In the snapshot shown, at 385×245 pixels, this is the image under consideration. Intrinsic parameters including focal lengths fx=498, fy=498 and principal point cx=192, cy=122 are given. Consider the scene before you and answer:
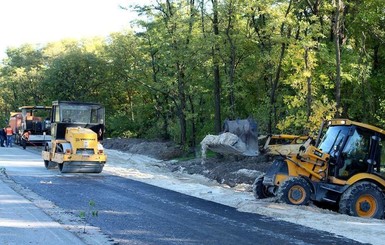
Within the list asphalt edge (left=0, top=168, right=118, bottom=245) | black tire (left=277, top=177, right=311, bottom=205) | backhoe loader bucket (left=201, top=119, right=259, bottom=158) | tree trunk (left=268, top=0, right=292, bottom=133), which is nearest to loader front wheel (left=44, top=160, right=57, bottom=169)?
asphalt edge (left=0, top=168, right=118, bottom=245)

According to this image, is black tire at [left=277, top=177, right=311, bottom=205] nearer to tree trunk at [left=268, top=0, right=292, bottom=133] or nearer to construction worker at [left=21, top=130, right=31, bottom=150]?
tree trunk at [left=268, top=0, right=292, bottom=133]

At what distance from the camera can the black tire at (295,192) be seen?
40.3ft

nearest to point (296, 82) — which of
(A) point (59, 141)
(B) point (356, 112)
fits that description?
(B) point (356, 112)

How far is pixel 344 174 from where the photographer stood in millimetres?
12336

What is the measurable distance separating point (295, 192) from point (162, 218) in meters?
3.52

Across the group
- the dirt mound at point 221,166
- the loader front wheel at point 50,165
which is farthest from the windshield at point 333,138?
the loader front wheel at point 50,165

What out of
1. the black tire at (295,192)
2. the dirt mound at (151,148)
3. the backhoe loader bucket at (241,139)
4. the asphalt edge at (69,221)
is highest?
the backhoe loader bucket at (241,139)

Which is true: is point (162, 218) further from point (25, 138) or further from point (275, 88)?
point (25, 138)

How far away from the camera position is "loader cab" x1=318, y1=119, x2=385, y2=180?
484 inches

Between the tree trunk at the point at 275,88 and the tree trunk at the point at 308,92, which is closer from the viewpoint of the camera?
the tree trunk at the point at 308,92

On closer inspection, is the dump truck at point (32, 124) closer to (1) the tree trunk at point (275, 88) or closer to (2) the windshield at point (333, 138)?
(1) the tree trunk at point (275, 88)

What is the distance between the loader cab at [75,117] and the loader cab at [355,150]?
12.7 meters

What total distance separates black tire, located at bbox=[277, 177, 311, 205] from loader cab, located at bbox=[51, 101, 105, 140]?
39.3 ft

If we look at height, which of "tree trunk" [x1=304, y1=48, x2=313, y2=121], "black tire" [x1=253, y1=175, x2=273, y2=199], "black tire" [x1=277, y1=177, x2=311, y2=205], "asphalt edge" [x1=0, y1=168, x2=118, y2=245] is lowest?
"asphalt edge" [x1=0, y1=168, x2=118, y2=245]
